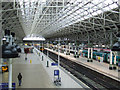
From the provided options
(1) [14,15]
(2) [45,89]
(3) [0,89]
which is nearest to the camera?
(3) [0,89]

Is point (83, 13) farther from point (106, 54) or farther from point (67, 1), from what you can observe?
point (106, 54)

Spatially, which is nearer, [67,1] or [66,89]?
[66,89]

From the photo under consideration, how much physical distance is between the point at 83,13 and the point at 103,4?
6.33 metres

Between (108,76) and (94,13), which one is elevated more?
(94,13)

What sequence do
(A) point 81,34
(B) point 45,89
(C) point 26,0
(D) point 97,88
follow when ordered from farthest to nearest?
(A) point 81,34
(C) point 26,0
(D) point 97,88
(B) point 45,89

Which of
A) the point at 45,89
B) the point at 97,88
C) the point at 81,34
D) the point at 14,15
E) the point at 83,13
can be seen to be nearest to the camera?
the point at 45,89

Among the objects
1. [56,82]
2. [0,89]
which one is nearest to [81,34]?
[56,82]

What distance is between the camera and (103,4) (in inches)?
811

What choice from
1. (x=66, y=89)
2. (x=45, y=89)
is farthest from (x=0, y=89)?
(x=66, y=89)

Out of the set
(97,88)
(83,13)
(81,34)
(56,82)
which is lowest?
(97,88)

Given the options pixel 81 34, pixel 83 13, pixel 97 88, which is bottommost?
pixel 97 88

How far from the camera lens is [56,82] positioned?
1450 centimetres

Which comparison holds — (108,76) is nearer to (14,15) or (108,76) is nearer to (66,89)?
(66,89)

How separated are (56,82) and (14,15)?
15.0m
